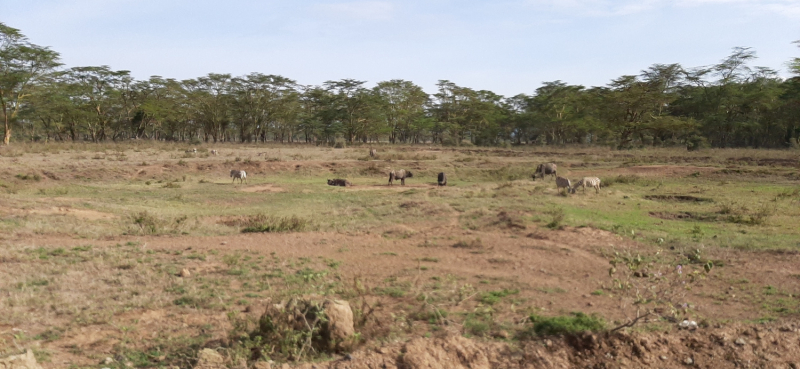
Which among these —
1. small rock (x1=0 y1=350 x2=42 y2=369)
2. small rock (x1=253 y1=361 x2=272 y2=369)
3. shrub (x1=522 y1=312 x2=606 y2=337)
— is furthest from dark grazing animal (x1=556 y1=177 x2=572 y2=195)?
small rock (x1=0 y1=350 x2=42 y2=369)

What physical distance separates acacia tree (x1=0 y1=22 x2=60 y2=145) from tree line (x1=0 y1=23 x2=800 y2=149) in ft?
0.23

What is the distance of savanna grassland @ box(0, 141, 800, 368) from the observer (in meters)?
5.24

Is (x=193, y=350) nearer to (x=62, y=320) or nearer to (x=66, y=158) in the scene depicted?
(x=62, y=320)

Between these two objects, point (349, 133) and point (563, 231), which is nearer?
point (563, 231)

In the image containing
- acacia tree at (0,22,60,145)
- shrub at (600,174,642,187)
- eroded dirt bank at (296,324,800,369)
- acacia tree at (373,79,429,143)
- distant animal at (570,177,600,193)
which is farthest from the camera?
acacia tree at (373,79,429,143)

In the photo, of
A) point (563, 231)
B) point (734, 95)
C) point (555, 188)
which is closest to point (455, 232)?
point (563, 231)

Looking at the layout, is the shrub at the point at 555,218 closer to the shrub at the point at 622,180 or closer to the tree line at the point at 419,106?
the shrub at the point at 622,180

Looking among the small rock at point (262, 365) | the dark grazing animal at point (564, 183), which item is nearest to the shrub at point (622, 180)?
the dark grazing animal at point (564, 183)

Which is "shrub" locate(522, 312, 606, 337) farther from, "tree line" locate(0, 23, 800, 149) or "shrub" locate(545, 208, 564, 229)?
"tree line" locate(0, 23, 800, 149)

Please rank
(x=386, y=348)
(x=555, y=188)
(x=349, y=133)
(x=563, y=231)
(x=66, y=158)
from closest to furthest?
1. (x=386, y=348)
2. (x=563, y=231)
3. (x=555, y=188)
4. (x=66, y=158)
5. (x=349, y=133)

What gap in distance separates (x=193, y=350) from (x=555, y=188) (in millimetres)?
16283

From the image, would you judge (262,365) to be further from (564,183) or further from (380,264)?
(564,183)

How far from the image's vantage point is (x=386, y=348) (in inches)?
182

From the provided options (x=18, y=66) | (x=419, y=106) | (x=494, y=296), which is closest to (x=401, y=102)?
(x=419, y=106)
